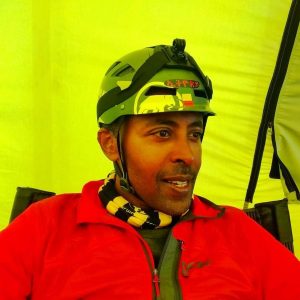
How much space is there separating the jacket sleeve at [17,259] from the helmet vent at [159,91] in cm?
48

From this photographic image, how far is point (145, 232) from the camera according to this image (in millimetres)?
1396

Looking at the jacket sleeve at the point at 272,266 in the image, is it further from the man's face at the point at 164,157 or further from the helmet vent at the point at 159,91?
the helmet vent at the point at 159,91

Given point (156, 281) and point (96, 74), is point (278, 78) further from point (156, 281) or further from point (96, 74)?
point (156, 281)

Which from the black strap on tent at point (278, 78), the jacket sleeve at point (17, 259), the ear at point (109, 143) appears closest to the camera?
the jacket sleeve at point (17, 259)

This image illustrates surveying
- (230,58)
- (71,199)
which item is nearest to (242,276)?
(71,199)

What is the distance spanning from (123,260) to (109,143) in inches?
14.5

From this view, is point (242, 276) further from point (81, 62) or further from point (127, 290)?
point (81, 62)

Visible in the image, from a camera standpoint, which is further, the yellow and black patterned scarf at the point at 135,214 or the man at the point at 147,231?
the yellow and black patterned scarf at the point at 135,214

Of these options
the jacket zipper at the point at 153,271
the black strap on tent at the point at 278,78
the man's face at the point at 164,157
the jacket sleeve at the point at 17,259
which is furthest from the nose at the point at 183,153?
the black strap on tent at the point at 278,78

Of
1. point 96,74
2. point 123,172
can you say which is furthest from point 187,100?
point 96,74

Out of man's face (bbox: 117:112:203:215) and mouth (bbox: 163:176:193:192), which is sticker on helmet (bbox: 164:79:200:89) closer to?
man's face (bbox: 117:112:203:215)

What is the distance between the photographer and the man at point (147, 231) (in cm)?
129

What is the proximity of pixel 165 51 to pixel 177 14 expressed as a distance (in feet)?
2.22

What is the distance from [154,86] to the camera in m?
1.35
